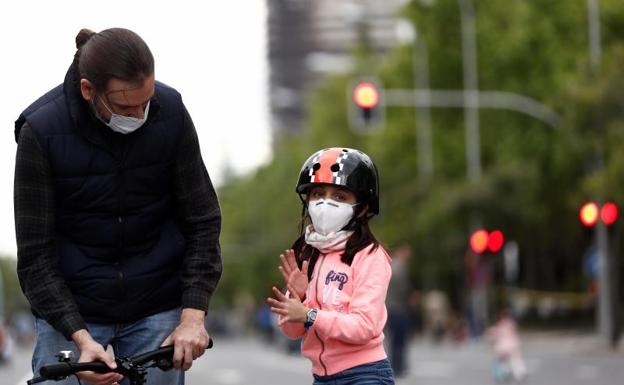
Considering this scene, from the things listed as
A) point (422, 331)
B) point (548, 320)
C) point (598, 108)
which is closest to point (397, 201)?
point (422, 331)

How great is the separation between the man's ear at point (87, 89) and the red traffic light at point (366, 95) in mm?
23614

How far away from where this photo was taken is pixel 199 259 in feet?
16.7

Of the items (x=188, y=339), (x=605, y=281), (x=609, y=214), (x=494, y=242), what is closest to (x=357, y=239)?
(x=188, y=339)

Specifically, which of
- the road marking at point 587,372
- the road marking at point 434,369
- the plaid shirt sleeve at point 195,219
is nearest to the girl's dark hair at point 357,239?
the plaid shirt sleeve at point 195,219

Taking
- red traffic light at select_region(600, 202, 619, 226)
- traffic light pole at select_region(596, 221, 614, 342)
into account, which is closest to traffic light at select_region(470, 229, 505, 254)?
traffic light pole at select_region(596, 221, 614, 342)

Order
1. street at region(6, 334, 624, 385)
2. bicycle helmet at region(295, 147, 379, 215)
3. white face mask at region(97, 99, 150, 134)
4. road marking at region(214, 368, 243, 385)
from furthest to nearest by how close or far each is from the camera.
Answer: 1. road marking at region(214, 368, 243, 385)
2. street at region(6, 334, 624, 385)
3. bicycle helmet at region(295, 147, 379, 215)
4. white face mask at region(97, 99, 150, 134)

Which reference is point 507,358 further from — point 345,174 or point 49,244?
point 49,244

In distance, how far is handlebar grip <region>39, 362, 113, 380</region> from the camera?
14.2 ft

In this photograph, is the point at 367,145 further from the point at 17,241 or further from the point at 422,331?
the point at 17,241

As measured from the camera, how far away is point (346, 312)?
18.1ft

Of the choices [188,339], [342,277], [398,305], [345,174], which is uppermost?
[398,305]

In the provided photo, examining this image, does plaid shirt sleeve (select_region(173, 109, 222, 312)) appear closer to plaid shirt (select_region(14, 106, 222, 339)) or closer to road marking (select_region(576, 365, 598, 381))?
plaid shirt (select_region(14, 106, 222, 339))

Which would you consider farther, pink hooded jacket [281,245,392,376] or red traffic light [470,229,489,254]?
red traffic light [470,229,489,254]

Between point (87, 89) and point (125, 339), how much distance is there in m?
0.80
